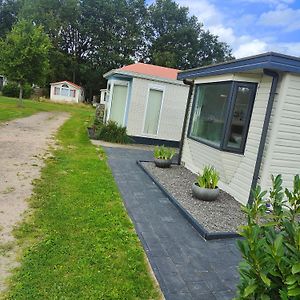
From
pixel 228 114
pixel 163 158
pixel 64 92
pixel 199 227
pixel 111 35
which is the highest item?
pixel 111 35

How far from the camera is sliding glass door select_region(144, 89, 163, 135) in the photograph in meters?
12.2

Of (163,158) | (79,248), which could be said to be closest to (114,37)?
(163,158)

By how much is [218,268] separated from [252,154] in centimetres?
269

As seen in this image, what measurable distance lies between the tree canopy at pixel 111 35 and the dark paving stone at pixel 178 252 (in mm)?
36259

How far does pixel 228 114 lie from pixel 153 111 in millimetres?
6679

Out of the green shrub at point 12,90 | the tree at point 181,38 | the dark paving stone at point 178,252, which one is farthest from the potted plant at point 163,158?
the tree at point 181,38

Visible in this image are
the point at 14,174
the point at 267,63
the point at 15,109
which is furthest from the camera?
the point at 15,109

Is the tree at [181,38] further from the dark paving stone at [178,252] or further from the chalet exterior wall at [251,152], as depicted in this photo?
the dark paving stone at [178,252]

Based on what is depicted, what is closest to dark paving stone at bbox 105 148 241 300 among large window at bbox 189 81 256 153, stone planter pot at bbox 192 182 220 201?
stone planter pot at bbox 192 182 220 201

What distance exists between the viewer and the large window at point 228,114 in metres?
5.70

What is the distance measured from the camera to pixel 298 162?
17.5 ft

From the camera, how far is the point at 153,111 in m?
12.3

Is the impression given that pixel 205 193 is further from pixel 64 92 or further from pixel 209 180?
pixel 64 92

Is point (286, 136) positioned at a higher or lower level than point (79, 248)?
higher
